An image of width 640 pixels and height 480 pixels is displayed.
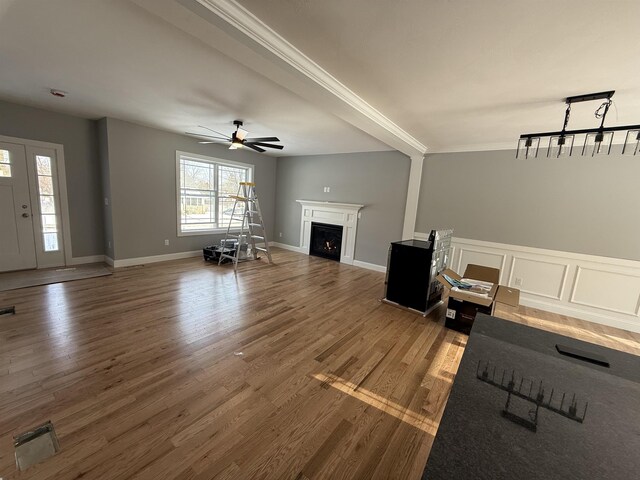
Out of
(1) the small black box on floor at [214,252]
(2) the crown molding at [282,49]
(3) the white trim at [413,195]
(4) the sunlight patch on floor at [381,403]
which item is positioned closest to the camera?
(2) the crown molding at [282,49]

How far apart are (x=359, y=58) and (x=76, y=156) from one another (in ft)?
16.5

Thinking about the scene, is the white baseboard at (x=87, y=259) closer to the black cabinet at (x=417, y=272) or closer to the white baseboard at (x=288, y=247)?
the white baseboard at (x=288, y=247)

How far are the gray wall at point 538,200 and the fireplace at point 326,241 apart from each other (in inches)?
80.3

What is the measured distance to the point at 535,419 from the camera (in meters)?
0.65

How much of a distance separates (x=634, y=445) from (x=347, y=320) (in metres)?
2.65

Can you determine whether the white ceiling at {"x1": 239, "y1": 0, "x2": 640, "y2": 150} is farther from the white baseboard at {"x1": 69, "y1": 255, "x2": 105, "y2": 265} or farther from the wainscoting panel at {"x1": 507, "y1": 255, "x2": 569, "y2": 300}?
the white baseboard at {"x1": 69, "y1": 255, "x2": 105, "y2": 265}

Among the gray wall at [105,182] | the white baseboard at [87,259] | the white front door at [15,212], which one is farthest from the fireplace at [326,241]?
the white front door at [15,212]

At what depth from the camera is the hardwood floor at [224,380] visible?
1461mm

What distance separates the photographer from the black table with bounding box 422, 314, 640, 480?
521 millimetres

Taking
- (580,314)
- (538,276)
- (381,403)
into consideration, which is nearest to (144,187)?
(381,403)

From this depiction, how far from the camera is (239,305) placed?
3371 mm

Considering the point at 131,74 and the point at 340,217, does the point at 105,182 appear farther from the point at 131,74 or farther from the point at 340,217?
the point at 340,217

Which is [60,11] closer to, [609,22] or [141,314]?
[141,314]

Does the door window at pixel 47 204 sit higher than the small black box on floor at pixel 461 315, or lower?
higher
